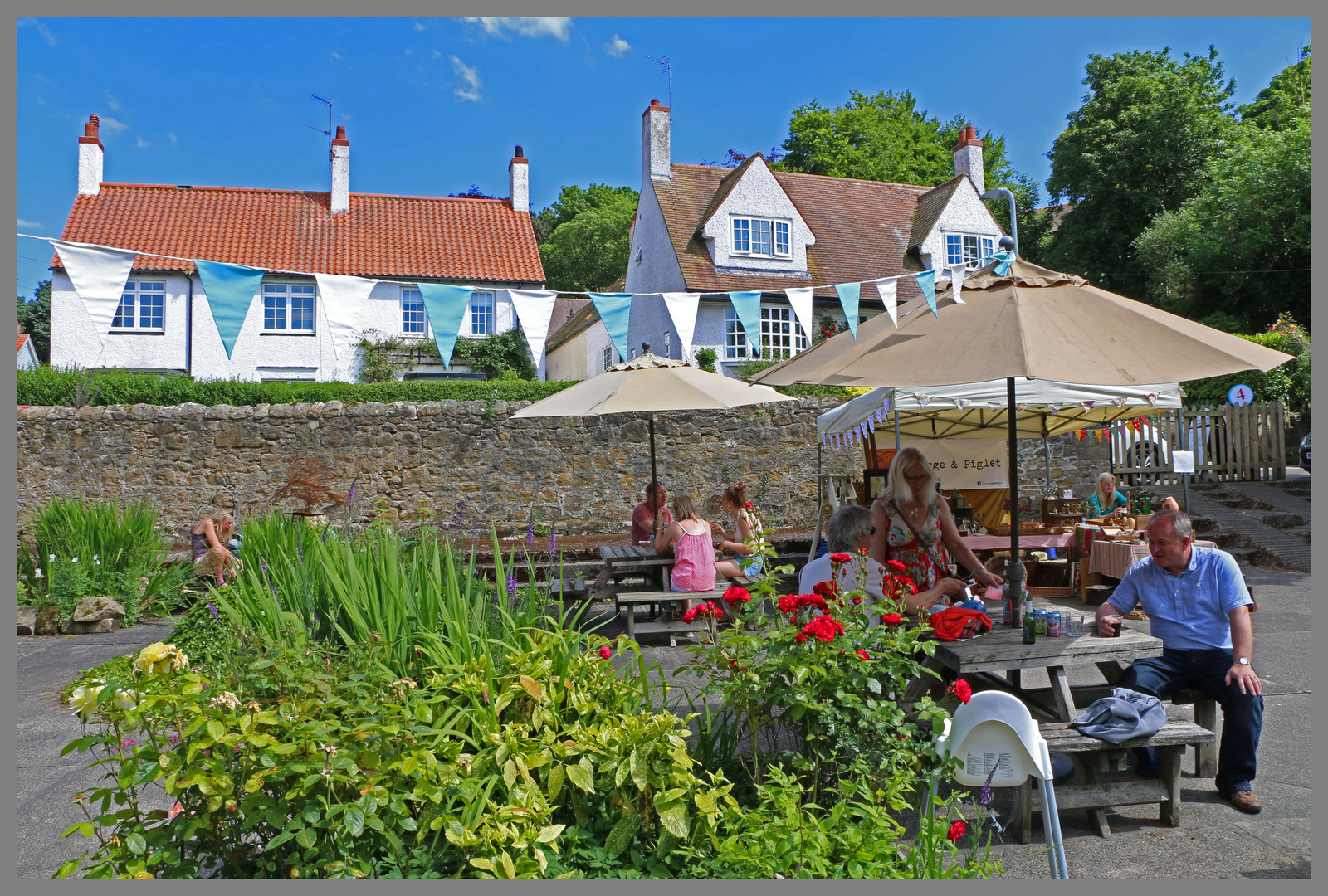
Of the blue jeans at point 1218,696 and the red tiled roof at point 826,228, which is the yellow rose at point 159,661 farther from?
the red tiled roof at point 826,228

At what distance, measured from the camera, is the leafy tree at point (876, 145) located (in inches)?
1291

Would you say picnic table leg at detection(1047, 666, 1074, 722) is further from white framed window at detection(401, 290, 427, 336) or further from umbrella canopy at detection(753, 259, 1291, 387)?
white framed window at detection(401, 290, 427, 336)

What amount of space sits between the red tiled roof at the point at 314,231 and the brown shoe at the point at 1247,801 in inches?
868

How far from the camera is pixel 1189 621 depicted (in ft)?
12.0

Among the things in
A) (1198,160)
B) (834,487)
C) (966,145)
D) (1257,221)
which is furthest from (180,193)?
(1198,160)

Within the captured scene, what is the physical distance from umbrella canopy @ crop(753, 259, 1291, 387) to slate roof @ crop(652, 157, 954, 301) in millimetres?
17185

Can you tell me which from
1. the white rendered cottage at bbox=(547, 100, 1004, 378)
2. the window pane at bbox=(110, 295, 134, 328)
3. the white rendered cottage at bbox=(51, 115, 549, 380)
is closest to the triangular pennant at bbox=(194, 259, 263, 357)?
the white rendered cottage at bbox=(51, 115, 549, 380)

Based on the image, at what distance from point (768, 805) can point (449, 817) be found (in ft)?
3.58

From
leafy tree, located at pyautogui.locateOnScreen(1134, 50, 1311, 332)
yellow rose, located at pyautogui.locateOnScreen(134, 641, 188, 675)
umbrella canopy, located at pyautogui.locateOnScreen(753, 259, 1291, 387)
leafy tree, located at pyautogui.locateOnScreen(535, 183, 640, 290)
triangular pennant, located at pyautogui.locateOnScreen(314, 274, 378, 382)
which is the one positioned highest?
leafy tree, located at pyautogui.locateOnScreen(535, 183, 640, 290)

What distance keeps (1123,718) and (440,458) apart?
1181cm

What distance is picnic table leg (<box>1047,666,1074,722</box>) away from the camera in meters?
3.51

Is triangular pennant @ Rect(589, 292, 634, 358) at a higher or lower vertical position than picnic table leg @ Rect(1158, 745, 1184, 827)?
higher

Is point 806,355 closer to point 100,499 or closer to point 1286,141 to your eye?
point 100,499

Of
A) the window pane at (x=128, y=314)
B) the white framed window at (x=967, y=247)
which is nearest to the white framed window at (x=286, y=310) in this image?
the window pane at (x=128, y=314)
